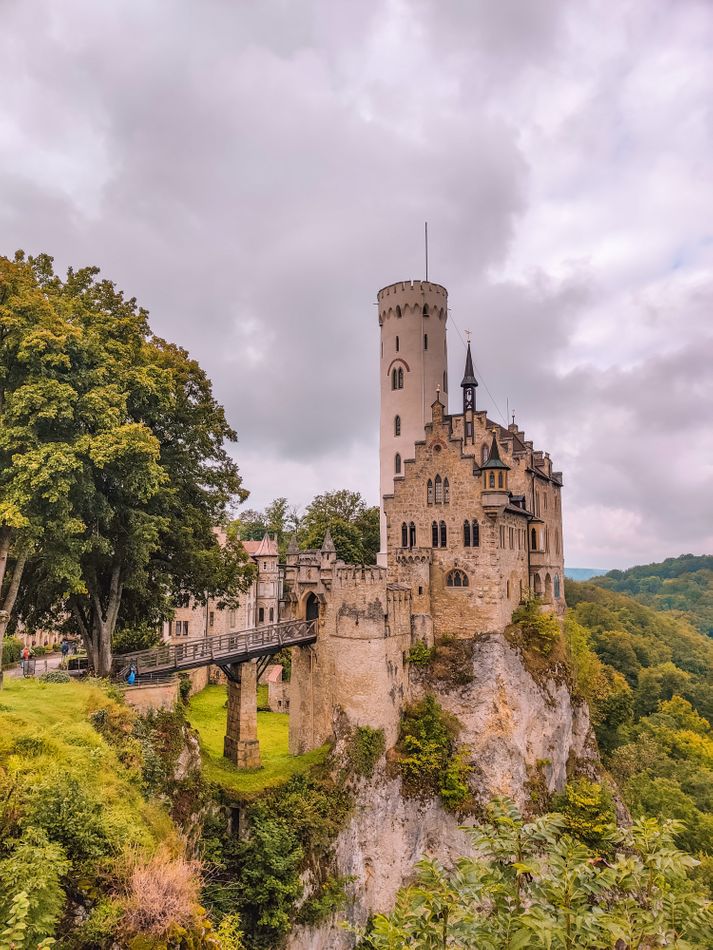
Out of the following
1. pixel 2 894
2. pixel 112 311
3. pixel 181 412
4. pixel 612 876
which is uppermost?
pixel 112 311

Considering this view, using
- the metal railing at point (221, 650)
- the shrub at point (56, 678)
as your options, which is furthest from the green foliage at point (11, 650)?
the shrub at point (56, 678)

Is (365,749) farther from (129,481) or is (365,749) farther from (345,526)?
(345,526)

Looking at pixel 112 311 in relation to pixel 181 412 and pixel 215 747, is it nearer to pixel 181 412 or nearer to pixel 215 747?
pixel 181 412

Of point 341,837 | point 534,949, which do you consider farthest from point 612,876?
point 341,837

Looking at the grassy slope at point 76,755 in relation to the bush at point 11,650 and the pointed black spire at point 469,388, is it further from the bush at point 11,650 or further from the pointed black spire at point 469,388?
the pointed black spire at point 469,388

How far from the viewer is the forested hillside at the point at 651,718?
44.2m

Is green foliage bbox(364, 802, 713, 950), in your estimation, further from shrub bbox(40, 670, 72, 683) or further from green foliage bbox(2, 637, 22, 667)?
green foliage bbox(2, 637, 22, 667)

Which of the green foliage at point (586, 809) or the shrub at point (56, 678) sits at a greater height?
the shrub at point (56, 678)

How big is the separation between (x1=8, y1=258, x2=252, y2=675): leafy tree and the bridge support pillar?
389 centimetres

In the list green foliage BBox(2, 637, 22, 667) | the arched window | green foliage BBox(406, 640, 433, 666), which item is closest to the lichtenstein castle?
the arched window

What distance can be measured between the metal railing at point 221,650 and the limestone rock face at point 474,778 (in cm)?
776

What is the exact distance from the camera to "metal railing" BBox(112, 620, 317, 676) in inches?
940

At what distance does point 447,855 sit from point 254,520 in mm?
59527

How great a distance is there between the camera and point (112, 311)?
24641 mm
